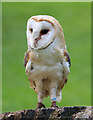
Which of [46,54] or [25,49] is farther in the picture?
[25,49]

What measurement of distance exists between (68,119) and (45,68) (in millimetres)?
534

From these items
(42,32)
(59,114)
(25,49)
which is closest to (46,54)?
(42,32)

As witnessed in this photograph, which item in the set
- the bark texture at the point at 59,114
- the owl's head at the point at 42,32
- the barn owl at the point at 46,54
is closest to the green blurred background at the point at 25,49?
the barn owl at the point at 46,54

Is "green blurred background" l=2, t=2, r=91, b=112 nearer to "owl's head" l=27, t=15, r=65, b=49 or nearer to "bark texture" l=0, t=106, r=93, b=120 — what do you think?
"owl's head" l=27, t=15, r=65, b=49

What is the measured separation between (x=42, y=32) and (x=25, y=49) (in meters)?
4.80

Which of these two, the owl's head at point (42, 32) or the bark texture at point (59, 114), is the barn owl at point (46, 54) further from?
the bark texture at point (59, 114)

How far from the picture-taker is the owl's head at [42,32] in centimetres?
300

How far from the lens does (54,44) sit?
3.04 metres

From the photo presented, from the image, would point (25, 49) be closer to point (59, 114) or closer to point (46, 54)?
point (46, 54)

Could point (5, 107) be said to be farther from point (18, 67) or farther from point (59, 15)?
point (59, 15)

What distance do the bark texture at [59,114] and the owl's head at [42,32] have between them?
22.2 inches

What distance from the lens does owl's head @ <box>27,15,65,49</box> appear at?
3.00 meters

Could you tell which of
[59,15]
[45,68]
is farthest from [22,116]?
[59,15]

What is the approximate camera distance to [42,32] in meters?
3.04
